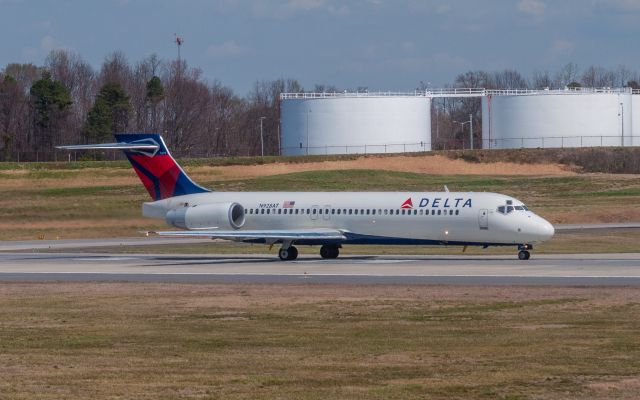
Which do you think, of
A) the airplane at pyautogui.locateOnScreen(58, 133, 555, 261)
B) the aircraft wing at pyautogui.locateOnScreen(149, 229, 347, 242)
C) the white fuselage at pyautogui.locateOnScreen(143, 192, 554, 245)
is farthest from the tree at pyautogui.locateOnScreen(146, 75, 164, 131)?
the aircraft wing at pyautogui.locateOnScreen(149, 229, 347, 242)

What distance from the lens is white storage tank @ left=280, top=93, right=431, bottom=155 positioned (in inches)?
4562

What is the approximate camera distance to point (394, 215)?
44500mm

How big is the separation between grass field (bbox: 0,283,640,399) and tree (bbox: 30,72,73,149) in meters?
98.5

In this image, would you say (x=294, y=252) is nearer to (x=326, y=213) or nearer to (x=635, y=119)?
(x=326, y=213)

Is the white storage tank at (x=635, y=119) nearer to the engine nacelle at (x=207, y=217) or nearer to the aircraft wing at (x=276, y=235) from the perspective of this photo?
the aircraft wing at (x=276, y=235)

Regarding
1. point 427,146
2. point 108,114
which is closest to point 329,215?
point 427,146

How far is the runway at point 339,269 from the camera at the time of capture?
35.9 meters

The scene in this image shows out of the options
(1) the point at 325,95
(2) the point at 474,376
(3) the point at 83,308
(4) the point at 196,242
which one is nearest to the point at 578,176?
(1) the point at 325,95

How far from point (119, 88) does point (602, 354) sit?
113483 mm

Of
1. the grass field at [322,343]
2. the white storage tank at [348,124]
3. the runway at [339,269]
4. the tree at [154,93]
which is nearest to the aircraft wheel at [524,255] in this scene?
the runway at [339,269]

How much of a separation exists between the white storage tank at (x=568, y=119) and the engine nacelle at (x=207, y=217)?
73560 millimetres

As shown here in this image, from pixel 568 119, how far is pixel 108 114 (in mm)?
48713

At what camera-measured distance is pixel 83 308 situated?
28891 millimetres

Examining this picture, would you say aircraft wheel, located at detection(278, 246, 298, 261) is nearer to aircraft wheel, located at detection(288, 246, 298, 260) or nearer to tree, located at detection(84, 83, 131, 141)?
aircraft wheel, located at detection(288, 246, 298, 260)
